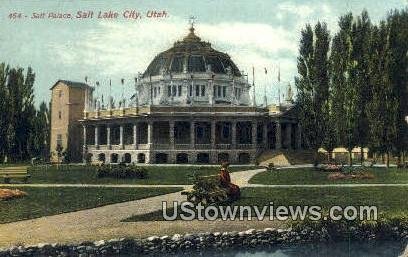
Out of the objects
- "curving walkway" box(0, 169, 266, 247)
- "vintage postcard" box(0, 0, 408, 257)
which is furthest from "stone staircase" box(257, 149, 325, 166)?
"curving walkway" box(0, 169, 266, 247)

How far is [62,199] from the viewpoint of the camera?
53.0ft

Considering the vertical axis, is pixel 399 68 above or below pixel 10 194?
above

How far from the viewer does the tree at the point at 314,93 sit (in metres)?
20.4

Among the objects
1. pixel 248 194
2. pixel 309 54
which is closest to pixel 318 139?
pixel 309 54

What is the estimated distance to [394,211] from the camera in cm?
1573

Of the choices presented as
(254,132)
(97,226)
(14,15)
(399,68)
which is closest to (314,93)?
(399,68)

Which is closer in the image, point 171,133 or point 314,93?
point 314,93

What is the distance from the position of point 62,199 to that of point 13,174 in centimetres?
325

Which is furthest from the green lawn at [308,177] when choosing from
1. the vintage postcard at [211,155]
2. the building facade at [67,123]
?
the building facade at [67,123]

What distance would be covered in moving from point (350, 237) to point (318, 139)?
6859mm

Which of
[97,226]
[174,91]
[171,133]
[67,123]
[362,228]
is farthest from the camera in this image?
[174,91]

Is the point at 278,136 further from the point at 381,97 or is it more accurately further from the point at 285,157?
the point at 381,97

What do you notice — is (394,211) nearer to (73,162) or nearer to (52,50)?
(52,50)

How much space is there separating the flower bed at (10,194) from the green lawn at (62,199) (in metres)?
0.14
